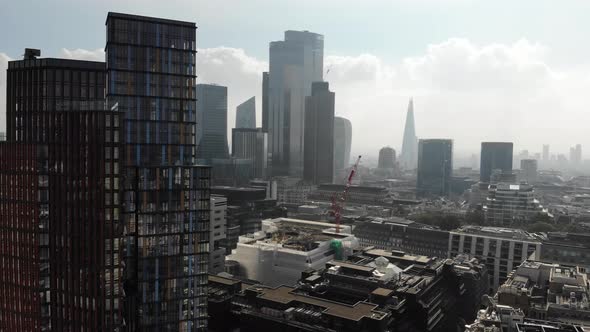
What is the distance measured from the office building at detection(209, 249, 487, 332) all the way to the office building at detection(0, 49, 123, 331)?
18354 mm

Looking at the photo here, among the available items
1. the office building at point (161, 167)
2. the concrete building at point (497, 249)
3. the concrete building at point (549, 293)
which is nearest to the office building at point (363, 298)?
the concrete building at point (549, 293)

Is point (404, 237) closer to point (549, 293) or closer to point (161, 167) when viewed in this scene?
point (549, 293)

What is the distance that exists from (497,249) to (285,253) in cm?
4354

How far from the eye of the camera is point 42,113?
4250cm

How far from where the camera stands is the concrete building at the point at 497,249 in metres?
88.7

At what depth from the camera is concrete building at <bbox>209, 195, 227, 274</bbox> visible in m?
80.9

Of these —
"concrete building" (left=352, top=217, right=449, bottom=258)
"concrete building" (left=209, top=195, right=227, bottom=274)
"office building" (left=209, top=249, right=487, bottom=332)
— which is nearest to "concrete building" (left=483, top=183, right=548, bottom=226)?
"concrete building" (left=352, top=217, right=449, bottom=258)

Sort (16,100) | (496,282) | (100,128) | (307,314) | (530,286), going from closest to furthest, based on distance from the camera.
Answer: (100,128) → (16,100) → (307,314) → (530,286) → (496,282)

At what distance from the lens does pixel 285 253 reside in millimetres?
77438

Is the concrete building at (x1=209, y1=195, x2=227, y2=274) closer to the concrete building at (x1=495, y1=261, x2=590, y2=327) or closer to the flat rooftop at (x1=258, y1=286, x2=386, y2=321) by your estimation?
the flat rooftop at (x1=258, y1=286, x2=386, y2=321)

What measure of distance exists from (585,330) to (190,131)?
151ft

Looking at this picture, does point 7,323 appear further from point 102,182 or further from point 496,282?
point 496,282

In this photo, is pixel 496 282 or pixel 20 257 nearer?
pixel 20 257

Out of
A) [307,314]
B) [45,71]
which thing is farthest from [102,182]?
[307,314]
